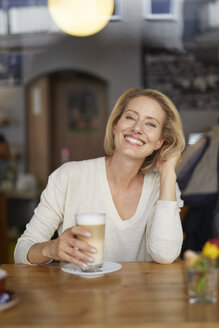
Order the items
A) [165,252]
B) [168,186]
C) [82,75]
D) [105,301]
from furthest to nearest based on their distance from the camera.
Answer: [82,75], [168,186], [165,252], [105,301]

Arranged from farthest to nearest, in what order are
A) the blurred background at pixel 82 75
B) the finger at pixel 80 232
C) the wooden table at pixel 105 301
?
the blurred background at pixel 82 75 → the finger at pixel 80 232 → the wooden table at pixel 105 301

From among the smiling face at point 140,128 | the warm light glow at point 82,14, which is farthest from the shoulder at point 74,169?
the warm light glow at point 82,14

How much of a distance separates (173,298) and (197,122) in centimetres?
467

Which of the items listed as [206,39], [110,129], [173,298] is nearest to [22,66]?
[206,39]

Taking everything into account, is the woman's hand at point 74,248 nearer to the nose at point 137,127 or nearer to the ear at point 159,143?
the nose at point 137,127

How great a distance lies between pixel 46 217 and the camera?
5.45 feet

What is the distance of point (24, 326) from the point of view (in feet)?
2.91

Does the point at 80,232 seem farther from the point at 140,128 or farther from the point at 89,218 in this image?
the point at 140,128

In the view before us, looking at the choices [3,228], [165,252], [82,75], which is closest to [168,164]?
[165,252]

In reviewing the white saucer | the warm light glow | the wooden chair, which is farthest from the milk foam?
the warm light glow

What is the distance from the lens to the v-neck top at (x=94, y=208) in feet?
5.47

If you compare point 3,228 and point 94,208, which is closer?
point 94,208

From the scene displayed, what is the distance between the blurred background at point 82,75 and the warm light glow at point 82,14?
207 cm

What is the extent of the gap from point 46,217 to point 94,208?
0.63ft
